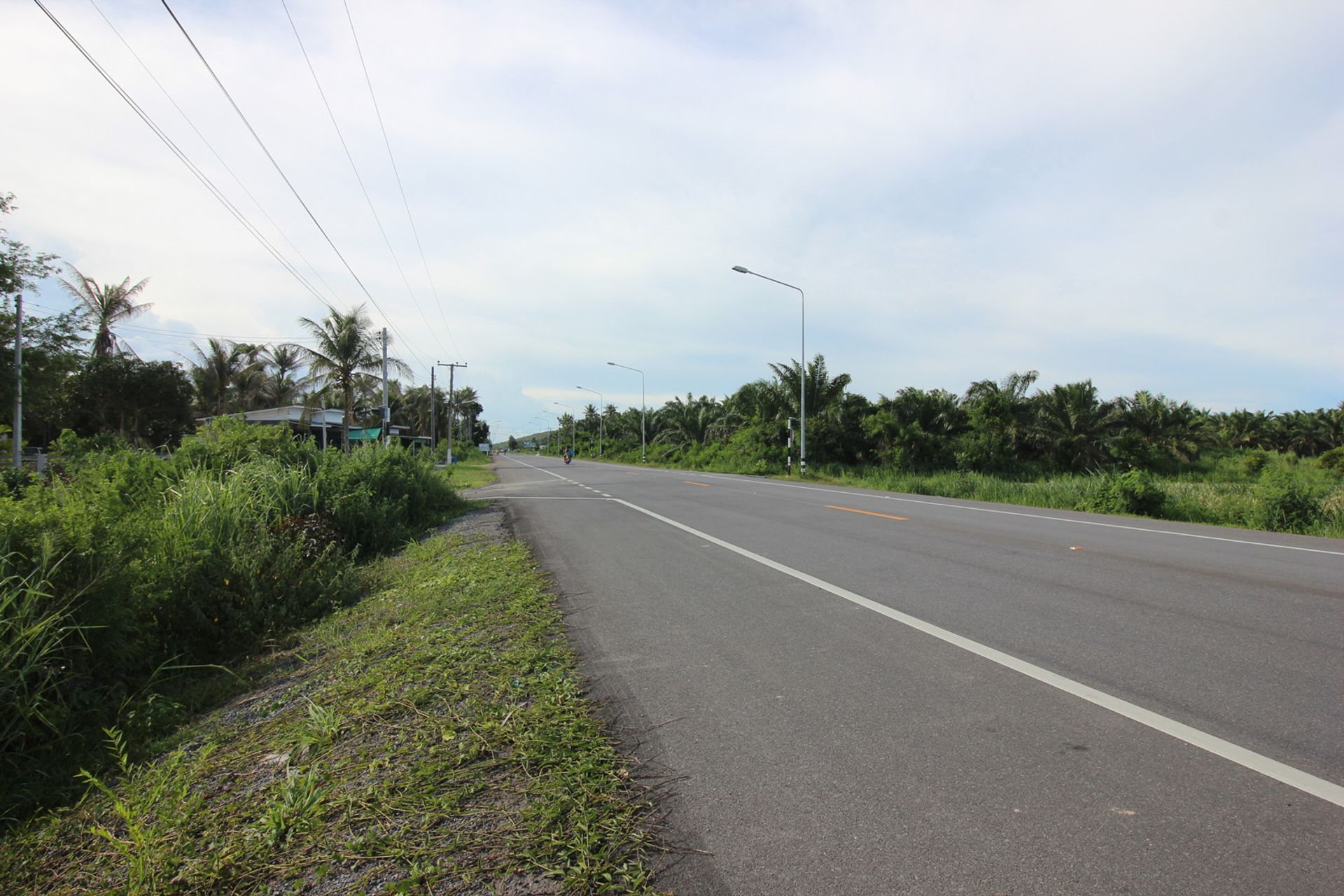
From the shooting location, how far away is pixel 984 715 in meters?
3.45

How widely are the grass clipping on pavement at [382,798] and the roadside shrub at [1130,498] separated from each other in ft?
49.4

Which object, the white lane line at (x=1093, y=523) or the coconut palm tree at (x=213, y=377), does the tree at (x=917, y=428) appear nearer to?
the white lane line at (x=1093, y=523)

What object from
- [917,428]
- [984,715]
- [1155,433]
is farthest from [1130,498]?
[1155,433]

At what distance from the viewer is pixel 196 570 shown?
251 inches

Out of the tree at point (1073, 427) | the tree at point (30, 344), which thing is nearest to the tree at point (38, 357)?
the tree at point (30, 344)

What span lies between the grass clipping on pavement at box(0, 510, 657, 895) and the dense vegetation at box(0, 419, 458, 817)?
53 centimetres

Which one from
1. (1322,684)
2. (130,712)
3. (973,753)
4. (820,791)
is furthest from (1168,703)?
(130,712)

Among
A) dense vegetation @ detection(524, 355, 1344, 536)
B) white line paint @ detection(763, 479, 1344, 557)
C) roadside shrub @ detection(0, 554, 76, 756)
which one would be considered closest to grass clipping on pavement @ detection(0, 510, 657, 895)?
roadside shrub @ detection(0, 554, 76, 756)

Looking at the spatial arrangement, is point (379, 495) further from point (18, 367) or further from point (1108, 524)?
point (18, 367)

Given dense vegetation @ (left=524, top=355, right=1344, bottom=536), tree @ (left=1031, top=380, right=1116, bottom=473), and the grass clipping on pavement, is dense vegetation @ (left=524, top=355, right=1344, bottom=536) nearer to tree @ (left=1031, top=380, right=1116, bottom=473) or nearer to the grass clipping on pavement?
tree @ (left=1031, top=380, right=1116, bottom=473)

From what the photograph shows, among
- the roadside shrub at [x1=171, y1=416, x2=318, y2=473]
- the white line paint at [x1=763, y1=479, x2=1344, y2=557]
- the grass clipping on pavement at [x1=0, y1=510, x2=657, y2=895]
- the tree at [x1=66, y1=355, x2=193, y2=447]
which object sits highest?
the tree at [x1=66, y1=355, x2=193, y2=447]

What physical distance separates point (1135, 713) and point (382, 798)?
357 cm

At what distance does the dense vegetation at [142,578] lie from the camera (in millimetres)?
4148

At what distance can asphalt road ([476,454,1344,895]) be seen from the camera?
232 centimetres
